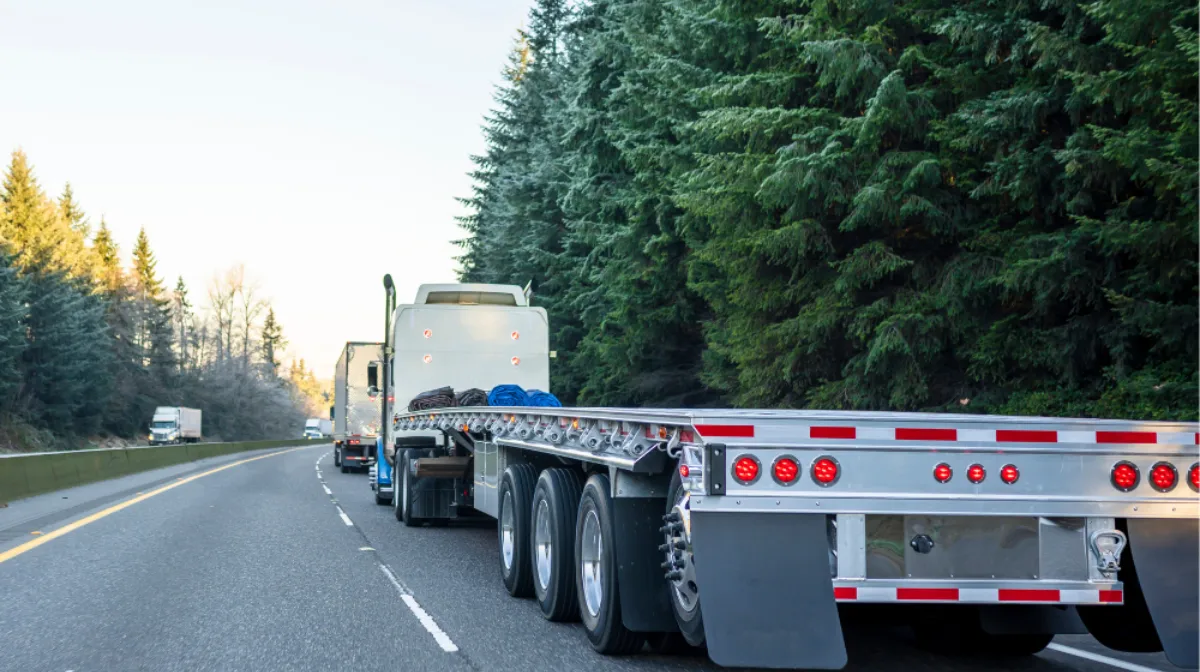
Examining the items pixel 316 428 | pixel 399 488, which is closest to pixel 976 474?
pixel 399 488

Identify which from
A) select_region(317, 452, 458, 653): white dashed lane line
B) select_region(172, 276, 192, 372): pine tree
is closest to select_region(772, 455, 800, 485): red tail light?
select_region(317, 452, 458, 653): white dashed lane line

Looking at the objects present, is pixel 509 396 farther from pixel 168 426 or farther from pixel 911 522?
pixel 168 426

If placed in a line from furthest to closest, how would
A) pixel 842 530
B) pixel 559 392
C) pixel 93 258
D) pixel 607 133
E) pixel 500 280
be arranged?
pixel 93 258, pixel 500 280, pixel 559 392, pixel 607 133, pixel 842 530

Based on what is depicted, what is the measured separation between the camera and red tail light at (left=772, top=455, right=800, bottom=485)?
5.64 metres

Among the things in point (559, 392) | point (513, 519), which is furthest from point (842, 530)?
point (559, 392)

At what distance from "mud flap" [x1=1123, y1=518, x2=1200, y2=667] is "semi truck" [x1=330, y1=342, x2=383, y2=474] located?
1022 inches

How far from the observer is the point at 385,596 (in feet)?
30.6

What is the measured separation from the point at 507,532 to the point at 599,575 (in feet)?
8.60

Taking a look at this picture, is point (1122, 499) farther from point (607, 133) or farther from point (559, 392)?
point (559, 392)

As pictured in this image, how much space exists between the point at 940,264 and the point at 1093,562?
12576mm

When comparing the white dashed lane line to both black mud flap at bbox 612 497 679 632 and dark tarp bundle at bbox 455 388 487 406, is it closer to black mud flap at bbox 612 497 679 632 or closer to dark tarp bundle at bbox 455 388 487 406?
black mud flap at bbox 612 497 679 632

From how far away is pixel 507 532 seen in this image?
980 cm

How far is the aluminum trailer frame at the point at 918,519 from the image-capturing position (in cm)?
559

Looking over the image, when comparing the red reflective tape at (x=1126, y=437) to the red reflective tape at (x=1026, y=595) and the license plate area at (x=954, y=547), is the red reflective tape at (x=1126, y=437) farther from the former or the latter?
the red reflective tape at (x=1026, y=595)
